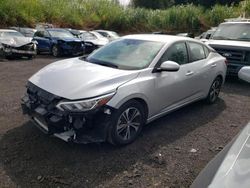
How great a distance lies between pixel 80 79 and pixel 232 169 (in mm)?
2698

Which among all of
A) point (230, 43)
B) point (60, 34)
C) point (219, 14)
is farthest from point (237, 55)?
point (219, 14)

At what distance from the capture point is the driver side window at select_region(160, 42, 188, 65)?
4.83 metres

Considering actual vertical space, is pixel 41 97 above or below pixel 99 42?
above

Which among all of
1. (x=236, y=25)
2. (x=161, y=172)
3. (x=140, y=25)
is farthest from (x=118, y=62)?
(x=140, y=25)

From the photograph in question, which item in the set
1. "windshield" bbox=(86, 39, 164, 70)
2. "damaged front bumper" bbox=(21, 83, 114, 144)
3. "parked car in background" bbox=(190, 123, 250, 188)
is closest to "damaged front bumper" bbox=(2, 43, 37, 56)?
"windshield" bbox=(86, 39, 164, 70)

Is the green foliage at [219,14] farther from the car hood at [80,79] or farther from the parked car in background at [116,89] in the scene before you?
the car hood at [80,79]

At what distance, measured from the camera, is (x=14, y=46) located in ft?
43.5

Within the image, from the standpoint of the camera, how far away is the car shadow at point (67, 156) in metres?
3.40

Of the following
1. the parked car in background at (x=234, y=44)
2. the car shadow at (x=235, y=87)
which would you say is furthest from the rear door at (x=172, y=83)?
the parked car in background at (x=234, y=44)

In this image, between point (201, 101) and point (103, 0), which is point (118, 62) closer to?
point (201, 101)

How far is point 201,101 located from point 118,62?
268cm

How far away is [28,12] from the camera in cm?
2514

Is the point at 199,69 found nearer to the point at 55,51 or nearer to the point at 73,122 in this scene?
the point at 73,122

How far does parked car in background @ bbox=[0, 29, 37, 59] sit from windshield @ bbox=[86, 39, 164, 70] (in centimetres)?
930
